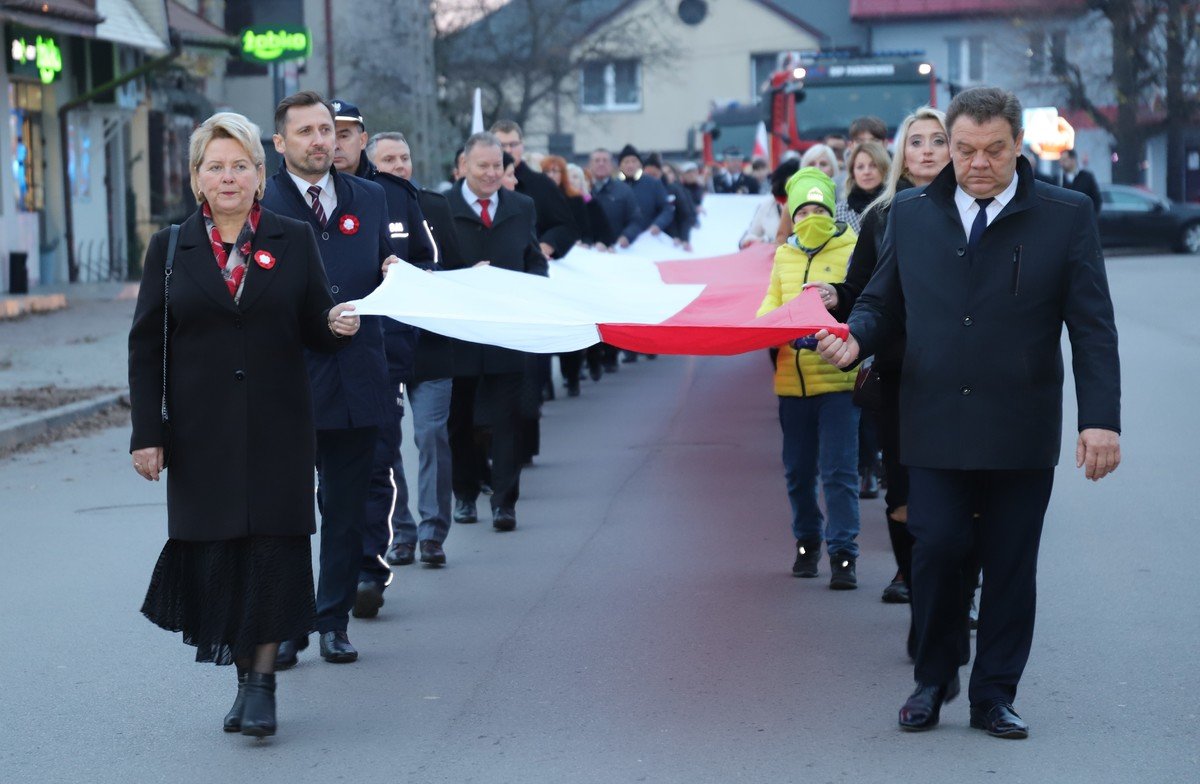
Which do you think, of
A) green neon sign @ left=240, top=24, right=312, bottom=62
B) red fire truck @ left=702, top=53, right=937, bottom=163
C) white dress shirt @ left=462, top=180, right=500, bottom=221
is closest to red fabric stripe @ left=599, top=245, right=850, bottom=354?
white dress shirt @ left=462, top=180, right=500, bottom=221

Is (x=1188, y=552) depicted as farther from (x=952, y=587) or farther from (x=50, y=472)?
(x=50, y=472)

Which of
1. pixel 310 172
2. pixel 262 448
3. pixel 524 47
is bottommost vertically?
pixel 262 448

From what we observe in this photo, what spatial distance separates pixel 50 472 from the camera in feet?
41.6

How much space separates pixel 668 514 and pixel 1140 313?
15.7m

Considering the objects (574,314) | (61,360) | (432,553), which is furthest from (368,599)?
(61,360)

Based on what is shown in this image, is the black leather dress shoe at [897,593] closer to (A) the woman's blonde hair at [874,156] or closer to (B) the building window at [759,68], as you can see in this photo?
(A) the woman's blonde hair at [874,156]

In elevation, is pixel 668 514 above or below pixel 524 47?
below

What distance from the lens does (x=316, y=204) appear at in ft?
23.4

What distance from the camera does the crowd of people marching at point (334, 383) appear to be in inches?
233

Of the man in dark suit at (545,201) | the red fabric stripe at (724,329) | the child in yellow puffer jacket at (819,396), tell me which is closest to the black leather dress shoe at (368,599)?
the red fabric stripe at (724,329)

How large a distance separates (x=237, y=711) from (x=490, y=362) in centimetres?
438

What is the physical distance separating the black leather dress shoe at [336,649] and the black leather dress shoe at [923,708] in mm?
2215

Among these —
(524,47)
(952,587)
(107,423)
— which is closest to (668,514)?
(952,587)

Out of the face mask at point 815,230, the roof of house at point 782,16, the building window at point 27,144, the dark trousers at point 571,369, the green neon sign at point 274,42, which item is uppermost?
the roof of house at point 782,16
